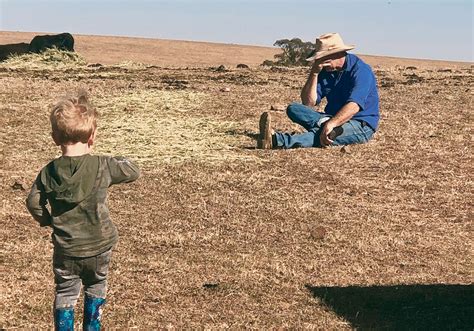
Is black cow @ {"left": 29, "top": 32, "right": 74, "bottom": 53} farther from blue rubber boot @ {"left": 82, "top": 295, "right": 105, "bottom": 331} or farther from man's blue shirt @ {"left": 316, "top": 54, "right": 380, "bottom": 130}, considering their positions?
blue rubber boot @ {"left": 82, "top": 295, "right": 105, "bottom": 331}

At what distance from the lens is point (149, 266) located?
232 inches

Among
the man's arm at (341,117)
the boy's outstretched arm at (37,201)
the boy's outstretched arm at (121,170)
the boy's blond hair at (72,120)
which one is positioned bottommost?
the man's arm at (341,117)

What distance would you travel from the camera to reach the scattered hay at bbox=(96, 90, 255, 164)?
10.2m

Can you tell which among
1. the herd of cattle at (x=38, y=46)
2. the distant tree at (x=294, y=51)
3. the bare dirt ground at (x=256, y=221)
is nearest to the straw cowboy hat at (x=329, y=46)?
the bare dirt ground at (x=256, y=221)

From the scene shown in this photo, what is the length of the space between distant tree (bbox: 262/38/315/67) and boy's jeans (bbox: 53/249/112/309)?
25.7 m

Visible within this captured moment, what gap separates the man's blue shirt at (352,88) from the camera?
9672 millimetres

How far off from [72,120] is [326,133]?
6.46 metres

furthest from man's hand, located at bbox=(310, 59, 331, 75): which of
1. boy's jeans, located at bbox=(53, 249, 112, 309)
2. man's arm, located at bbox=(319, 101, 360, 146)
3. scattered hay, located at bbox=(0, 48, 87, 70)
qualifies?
scattered hay, located at bbox=(0, 48, 87, 70)

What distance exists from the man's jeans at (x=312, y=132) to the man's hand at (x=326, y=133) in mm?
155

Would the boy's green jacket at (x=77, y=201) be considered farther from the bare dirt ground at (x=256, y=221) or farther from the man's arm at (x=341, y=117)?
the man's arm at (x=341, y=117)

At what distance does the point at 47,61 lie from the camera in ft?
69.8

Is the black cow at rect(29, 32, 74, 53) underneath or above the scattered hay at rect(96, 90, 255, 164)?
above

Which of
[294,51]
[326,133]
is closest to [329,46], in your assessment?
[326,133]

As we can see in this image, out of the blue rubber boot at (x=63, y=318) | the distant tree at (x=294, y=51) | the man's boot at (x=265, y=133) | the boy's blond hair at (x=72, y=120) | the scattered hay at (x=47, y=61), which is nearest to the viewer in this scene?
the boy's blond hair at (x=72, y=120)
